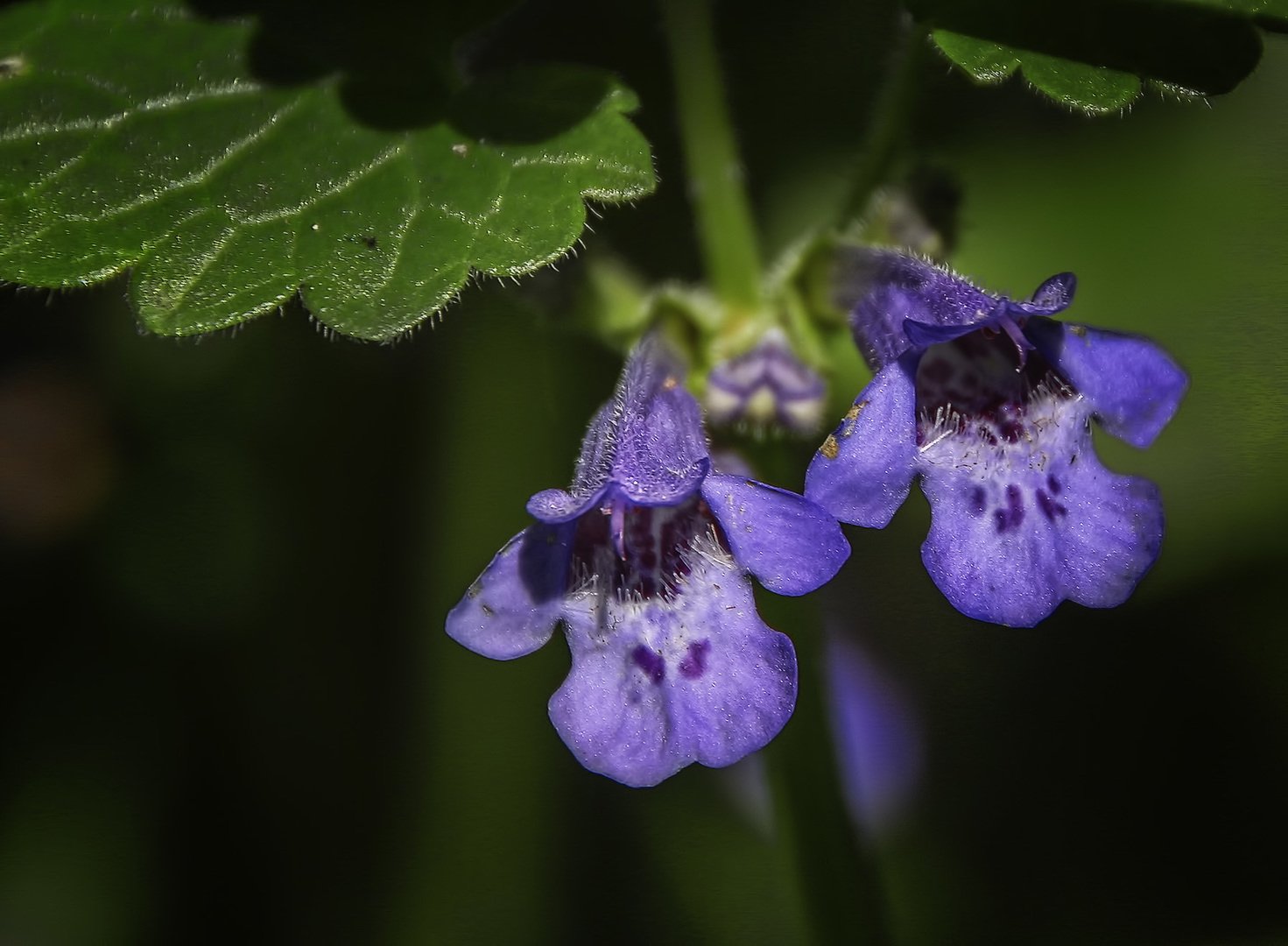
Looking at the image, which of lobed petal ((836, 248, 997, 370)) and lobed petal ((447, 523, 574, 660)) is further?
lobed petal ((836, 248, 997, 370))

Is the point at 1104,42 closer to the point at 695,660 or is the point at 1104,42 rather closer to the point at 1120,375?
the point at 1120,375

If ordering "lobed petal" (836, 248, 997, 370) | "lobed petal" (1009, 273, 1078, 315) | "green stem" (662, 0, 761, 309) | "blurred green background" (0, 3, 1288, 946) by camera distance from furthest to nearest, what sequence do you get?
"blurred green background" (0, 3, 1288, 946), "green stem" (662, 0, 761, 309), "lobed petal" (836, 248, 997, 370), "lobed petal" (1009, 273, 1078, 315)

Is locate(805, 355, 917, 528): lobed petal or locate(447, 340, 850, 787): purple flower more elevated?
locate(805, 355, 917, 528): lobed petal

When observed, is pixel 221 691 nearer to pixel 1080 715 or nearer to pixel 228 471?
pixel 228 471

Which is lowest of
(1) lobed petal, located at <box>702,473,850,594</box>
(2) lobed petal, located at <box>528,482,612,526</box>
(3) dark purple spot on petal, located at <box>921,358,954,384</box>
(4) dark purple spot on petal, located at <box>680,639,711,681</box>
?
(4) dark purple spot on petal, located at <box>680,639,711,681</box>

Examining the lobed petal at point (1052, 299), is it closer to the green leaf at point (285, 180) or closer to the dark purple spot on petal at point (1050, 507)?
the dark purple spot on petal at point (1050, 507)

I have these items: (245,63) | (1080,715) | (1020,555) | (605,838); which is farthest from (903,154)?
(605,838)

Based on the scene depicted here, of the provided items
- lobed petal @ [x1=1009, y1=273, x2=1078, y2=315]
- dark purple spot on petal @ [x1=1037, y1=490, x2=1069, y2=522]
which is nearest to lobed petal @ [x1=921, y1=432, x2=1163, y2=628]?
dark purple spot on petal @ [x1=1037, y1=490, x2=1069, y2=522]

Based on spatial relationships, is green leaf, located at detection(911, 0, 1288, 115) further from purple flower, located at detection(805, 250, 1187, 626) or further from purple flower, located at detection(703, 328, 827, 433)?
purple flower, located at detection(703, 328, 827, 433)
